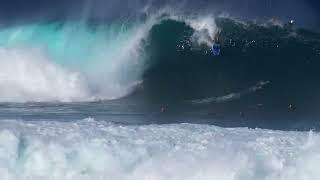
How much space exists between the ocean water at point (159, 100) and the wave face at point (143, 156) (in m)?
0.01

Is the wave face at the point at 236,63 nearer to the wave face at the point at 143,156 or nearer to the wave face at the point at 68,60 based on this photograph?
the wave face at the point at 68,60

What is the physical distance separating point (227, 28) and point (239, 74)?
1.69m

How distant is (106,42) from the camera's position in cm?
1766

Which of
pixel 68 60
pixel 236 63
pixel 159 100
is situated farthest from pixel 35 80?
pixel 236 63

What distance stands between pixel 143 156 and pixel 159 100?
19.7ft

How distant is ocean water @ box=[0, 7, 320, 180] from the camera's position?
8570mm

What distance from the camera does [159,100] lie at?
14.7 m

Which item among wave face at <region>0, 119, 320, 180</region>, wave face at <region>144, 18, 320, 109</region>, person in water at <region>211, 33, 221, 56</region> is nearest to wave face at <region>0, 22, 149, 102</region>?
wave face at <region>144, 18, 320, 109</region>

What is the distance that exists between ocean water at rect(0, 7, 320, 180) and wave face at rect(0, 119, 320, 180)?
1 cm

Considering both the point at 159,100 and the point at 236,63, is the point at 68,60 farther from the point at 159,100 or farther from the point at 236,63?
the point at 236,63

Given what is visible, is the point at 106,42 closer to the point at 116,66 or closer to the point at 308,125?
the point at 116,66

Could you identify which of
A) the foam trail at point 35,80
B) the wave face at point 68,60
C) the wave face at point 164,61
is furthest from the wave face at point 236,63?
the foam trail at point 35,80

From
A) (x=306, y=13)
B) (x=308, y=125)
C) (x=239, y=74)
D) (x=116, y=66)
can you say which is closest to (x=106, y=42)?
(x=116, y=66)

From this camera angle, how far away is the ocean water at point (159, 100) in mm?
8570
